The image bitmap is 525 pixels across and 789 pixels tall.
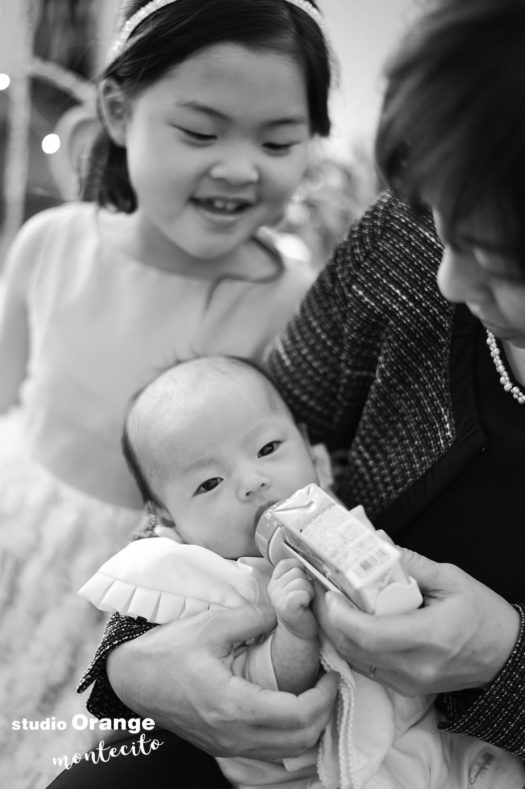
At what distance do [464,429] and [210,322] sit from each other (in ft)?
2.03

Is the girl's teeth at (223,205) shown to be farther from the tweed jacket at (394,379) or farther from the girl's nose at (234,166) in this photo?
the tweed jacket at (394,379)

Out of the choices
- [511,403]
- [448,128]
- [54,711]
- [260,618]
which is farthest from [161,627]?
[448,128]

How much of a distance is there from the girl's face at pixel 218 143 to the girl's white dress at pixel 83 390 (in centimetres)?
16

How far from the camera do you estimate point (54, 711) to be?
48.4 inches

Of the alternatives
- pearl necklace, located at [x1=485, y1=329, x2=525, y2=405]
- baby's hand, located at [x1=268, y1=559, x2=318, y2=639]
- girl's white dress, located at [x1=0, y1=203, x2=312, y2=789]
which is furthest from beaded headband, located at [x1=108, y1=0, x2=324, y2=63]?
baby's hand, located at [x1=268, y1=559, x2=318, y2=639]

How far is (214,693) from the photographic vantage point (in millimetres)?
896

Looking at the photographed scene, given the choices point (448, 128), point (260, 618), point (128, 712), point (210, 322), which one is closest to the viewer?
point (448, 128)

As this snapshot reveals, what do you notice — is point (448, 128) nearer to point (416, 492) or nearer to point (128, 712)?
point (416, 492)

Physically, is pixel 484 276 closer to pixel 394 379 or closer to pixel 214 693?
pixel 394 379

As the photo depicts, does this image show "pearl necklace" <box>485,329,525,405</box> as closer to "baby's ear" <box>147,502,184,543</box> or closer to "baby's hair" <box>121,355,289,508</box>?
"baby's hair" <box>121,355,289,508</box>

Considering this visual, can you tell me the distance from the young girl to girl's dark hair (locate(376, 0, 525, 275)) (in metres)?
0.57

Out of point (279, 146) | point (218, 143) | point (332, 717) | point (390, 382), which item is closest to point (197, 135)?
point (218, 143)

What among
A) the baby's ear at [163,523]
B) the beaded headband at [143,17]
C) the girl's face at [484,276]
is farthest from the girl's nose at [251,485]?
the beaded headband at [143,17]

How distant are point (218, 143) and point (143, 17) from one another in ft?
0.83
